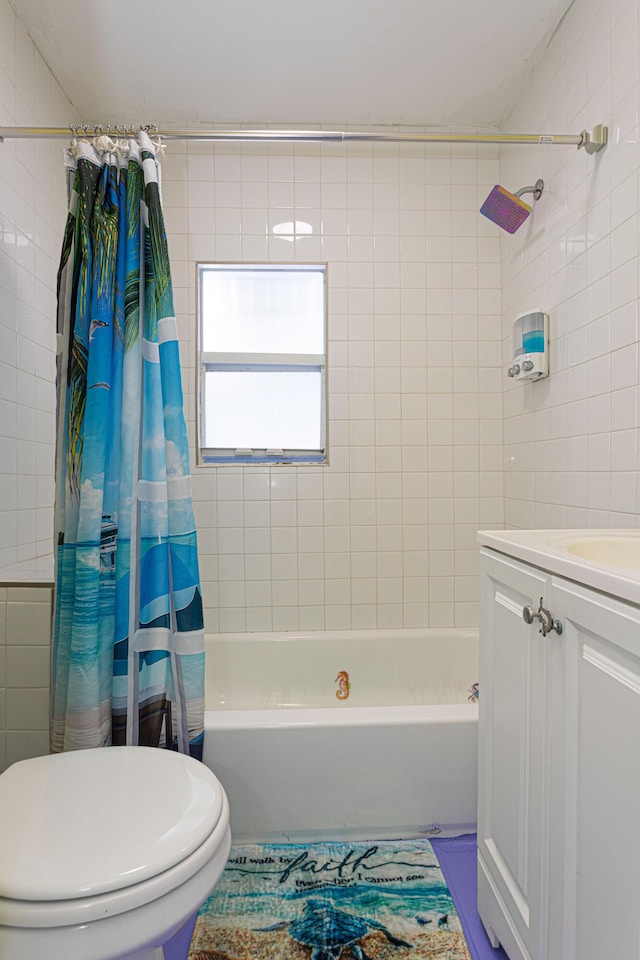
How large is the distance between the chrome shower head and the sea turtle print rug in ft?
6.67

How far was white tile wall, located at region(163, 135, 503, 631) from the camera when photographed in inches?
85.0

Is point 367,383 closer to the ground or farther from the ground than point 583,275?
closer to the ground

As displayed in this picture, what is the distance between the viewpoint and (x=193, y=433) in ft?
7.17

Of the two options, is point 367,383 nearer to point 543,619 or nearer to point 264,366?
point 264,366

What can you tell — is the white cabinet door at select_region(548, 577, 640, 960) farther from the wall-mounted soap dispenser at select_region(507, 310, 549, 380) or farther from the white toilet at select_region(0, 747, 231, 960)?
the wall-mounted soap dispenser at select_region(507, 310, 549, 380)

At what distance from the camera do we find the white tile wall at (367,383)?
2.16m

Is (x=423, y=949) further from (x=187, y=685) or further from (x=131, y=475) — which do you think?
(x=131, y=475)

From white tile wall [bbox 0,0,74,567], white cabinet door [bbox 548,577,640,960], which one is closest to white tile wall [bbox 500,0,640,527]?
white cabinet door [bbox 548,577,640,960]

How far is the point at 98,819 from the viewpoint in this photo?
0.86 m

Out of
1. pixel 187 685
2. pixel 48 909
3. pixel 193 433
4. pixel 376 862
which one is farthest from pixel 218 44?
pixel 376 862

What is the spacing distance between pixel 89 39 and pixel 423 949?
109 inches

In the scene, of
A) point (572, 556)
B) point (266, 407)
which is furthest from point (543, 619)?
point (266, 407)

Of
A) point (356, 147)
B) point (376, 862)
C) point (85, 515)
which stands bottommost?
point (376, 862)

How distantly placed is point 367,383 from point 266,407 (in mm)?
455
